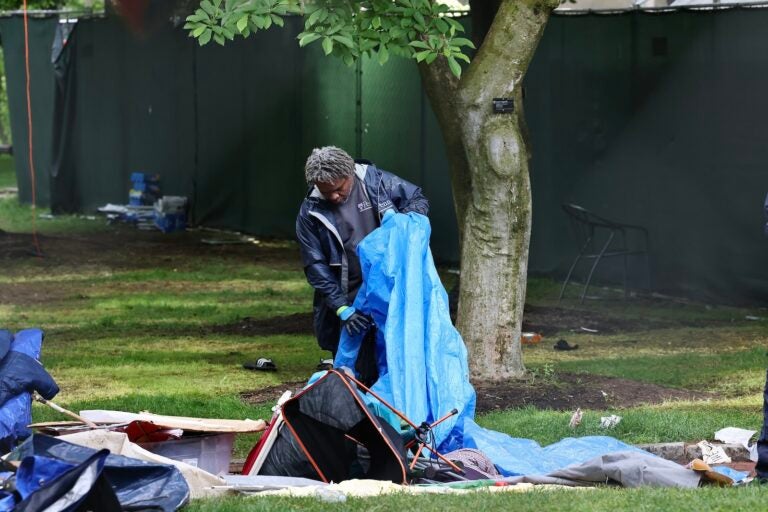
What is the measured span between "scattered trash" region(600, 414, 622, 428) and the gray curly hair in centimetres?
205

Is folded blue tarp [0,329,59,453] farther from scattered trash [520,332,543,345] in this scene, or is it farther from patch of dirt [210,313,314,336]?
scattered trash [520,332,543,345]

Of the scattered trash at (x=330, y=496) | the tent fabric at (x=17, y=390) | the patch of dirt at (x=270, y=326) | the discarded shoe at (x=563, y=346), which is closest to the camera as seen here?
the scattered trash at (x=330, y=496)

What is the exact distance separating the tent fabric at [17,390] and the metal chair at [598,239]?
23.2ft

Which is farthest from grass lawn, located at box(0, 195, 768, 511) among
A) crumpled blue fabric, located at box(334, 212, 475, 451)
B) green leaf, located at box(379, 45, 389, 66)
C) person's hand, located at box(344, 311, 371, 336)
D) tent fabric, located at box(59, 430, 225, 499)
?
green leaf, located at box(379, 45, 389, 66)

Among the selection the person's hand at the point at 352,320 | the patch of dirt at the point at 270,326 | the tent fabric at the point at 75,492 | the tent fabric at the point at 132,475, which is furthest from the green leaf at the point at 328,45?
the patch of dirt at the point at 270,326

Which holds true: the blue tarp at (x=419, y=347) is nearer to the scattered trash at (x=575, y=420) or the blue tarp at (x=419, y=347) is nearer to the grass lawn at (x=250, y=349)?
the scattered trash at (x=575, y=420)

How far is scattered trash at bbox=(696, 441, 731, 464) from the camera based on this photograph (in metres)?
6.79

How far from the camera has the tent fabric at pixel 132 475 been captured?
5191 mm

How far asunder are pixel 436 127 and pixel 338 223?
8.10m

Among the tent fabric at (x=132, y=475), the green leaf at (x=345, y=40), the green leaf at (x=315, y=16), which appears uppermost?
the green leaf at (x=315, y=16)

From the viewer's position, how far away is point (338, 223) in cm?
721

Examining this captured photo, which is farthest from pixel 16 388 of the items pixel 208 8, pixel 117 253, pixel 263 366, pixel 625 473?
pixel 117 253

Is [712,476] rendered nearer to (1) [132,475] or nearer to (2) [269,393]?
(1) [132,475]

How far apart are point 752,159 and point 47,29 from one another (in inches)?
502
